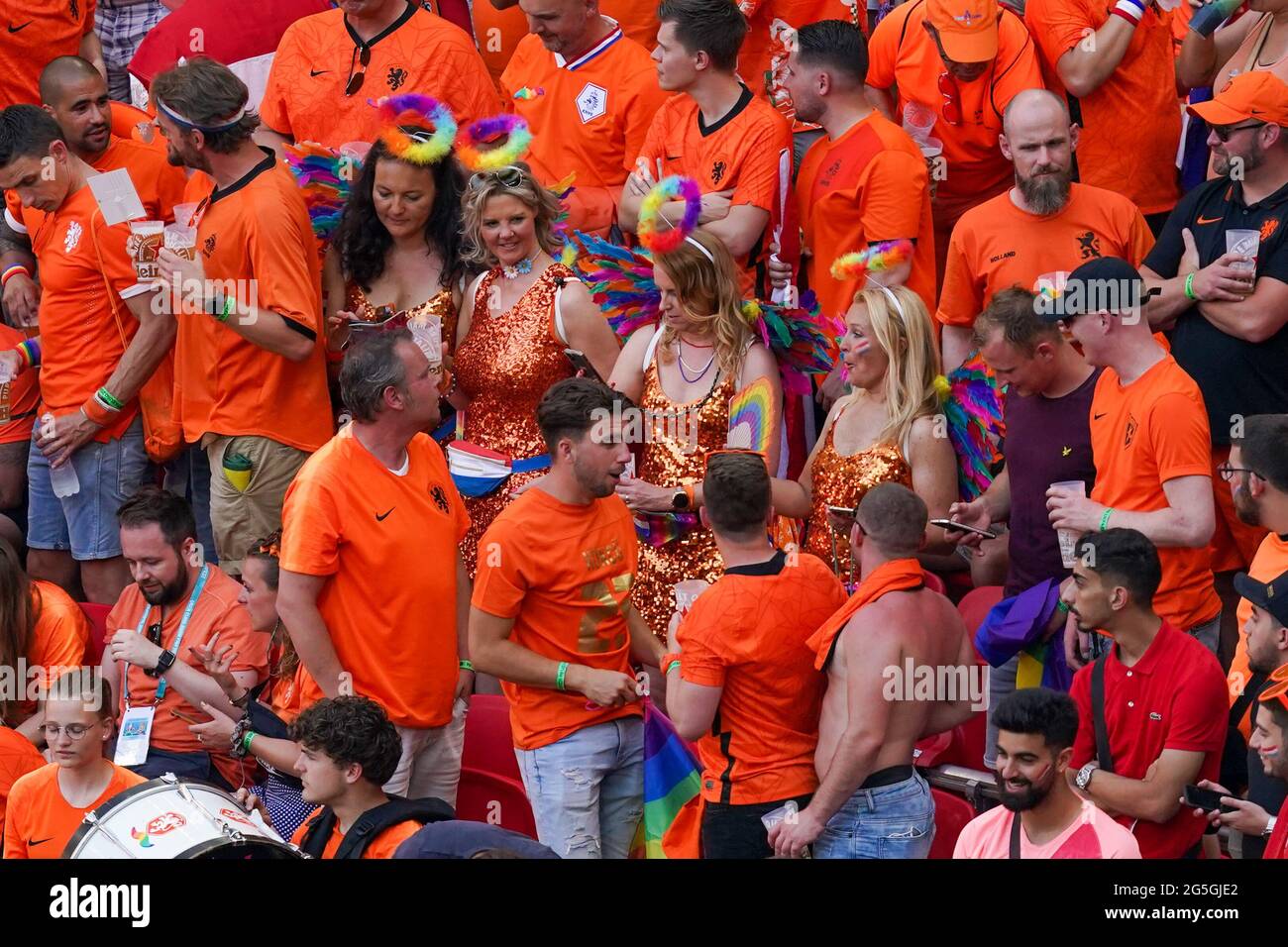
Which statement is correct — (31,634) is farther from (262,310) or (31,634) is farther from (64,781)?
(262,310)

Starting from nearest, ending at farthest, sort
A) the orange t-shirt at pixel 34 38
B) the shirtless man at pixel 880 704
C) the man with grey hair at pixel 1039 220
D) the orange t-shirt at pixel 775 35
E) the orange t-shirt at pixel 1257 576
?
1. the shirtless man at pixel 880 704
2. the orange t-shirt at pixel 1257 576
3. the man with grey hair at pixel 1039 220
4. the orange t-shirt at pixel 775 35
5. the orange t-shirt at pixel 34 38

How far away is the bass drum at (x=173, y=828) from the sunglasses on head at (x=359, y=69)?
3.36 m

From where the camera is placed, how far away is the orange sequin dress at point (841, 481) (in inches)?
249

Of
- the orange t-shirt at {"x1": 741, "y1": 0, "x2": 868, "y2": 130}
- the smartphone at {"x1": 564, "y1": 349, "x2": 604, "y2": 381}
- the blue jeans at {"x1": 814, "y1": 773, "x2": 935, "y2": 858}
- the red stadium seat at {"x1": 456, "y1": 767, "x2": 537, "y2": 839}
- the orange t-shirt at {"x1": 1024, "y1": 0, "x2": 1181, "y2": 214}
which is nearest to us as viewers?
the blue jeans at {"x1": 814, "y1": 773, "x2": 935, "y2": 858}

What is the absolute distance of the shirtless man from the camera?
16.8 ft

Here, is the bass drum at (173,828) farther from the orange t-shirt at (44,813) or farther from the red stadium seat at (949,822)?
the red stadium seat at (949,822)

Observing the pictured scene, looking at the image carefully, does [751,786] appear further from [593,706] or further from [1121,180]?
[1121,180]

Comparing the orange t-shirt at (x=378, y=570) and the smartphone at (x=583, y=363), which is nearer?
the orange t-shirt at (x=378, y=570)

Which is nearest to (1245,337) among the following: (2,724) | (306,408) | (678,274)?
(678,274)

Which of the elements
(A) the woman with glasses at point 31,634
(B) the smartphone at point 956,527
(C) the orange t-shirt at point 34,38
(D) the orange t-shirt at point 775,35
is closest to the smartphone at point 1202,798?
(B) the smartphone at point 956,527

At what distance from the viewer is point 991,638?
591 cm

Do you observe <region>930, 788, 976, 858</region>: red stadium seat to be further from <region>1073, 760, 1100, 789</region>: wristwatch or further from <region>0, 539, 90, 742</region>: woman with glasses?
<region>0, 539, 90, 742</region>: woman with glasses

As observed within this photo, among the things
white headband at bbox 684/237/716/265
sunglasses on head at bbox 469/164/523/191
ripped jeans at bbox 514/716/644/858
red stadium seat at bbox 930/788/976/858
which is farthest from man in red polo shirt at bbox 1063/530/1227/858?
sunglasses on head at bbox 469/164/523/191

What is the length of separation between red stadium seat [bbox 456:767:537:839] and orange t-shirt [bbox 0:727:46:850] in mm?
1418
